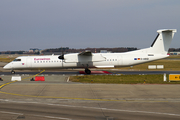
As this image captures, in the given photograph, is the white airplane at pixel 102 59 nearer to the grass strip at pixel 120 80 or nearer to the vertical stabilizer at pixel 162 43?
the vertical stabilizer at pixel 162 43

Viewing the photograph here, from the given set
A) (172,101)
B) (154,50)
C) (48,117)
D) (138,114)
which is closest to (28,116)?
(48,117)

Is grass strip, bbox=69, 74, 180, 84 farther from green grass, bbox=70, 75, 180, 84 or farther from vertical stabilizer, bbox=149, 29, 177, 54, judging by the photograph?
vertical stabilizer, bbox=149, 29, 177, 54

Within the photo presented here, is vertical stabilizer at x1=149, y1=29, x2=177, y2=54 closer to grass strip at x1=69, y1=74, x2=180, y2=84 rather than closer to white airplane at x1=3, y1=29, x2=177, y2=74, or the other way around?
white airplane at x1=3, y1=29, x2=177, y2=74

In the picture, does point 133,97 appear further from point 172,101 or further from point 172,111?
point 172,111

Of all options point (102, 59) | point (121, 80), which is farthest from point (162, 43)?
point (121, 80)

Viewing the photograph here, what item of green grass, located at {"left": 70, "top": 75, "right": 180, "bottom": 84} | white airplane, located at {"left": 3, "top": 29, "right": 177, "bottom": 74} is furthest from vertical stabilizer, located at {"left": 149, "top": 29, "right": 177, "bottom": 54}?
green grass, located at {"left": 70, "top": 75, "right": 180, "bottom": 84}

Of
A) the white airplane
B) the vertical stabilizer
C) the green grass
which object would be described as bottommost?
the green grass

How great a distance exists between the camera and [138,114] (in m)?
11.0

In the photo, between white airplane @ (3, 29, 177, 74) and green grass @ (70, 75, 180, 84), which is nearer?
green grass @ (70, 75, 180, 84)

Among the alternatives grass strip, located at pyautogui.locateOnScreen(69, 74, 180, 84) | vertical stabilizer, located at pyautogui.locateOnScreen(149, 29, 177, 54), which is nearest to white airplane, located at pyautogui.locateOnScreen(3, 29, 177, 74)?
vertical stabilizer, located at pyautogui.locateOnScreen(149, 29, 177, 54)

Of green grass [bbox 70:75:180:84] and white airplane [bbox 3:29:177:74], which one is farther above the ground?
white airplane [bbox 3:29:177:74]

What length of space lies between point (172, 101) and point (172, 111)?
290cm

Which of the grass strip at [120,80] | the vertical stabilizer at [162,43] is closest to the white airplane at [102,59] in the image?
the vertical stabilizer at [162,43]

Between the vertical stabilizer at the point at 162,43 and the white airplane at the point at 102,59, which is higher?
the vertical stabilizer at the point at 162,43
